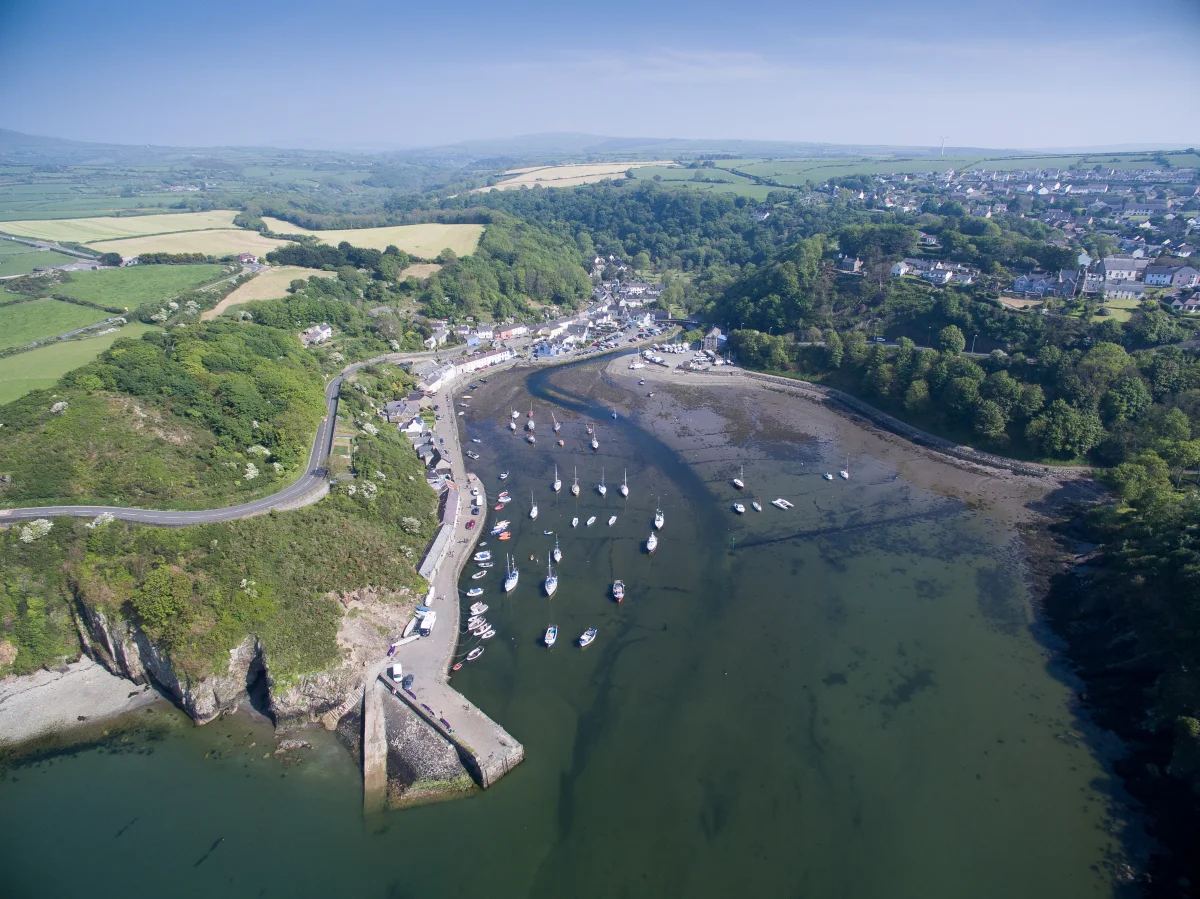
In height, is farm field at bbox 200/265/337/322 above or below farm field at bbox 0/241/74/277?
below

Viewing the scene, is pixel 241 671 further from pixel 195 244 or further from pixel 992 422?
pixel 195 244

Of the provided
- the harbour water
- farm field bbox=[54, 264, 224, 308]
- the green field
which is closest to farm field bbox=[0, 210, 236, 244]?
farm field bbox=[54, 264, 224, 308]

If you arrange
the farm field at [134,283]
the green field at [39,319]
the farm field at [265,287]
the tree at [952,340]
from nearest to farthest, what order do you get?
1. the green field at [39,319]
2. the tree at [952,340]
3. the farm field at [134,283]
4. the farm field at [265,287]

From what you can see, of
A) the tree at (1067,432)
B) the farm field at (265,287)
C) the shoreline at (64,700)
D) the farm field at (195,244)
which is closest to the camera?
the shoreline at (64,700)

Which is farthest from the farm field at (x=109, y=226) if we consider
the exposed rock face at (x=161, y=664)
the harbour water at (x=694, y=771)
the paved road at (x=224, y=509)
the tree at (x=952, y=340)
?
the tree at (x=952, y=340)

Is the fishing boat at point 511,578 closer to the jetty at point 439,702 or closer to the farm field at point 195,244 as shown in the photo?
the jetty at point 439,702

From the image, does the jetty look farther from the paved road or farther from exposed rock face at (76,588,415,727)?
the paved road
